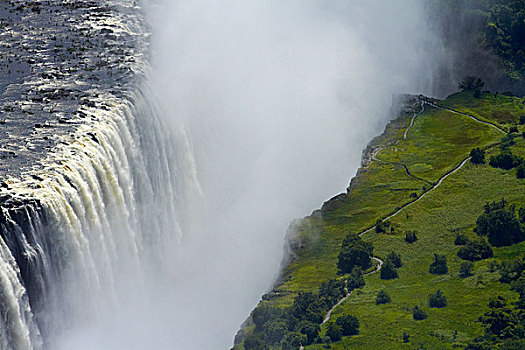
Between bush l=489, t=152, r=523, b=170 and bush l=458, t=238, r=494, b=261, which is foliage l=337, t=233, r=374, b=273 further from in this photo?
bush l=489, t=152, r=523, b=170

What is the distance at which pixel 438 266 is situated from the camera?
95000mm

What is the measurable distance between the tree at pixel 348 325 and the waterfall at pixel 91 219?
20042 mm

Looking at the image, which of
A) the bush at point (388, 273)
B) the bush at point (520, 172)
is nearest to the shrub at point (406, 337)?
the bush at point (388, 273)

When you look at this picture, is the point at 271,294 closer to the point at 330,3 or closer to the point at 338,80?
the point at 338,80

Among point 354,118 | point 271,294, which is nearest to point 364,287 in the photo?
point 271,294

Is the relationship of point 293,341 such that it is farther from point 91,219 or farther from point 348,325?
point 91,219

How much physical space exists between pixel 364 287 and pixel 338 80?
184 ft

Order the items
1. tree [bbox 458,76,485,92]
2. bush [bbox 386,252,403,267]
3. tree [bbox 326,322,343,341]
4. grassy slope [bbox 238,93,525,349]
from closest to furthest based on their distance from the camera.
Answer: tree [bbox 326,322,343,341] → grassy slope [bbox 238,93,525,349] → bush [bbox 386,252,403,267] → tree [bbox 458,76,485,92]

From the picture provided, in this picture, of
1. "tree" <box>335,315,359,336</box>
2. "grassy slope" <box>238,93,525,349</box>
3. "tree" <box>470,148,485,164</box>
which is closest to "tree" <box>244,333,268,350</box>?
"grassy slope" <box>238,93,525,349</box>

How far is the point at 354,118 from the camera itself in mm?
138625

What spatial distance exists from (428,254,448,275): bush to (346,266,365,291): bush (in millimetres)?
6942

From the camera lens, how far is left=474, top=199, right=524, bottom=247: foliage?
98.2 meters

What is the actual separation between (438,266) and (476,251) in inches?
186

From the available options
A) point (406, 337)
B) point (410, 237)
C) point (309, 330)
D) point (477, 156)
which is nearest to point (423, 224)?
point (410, 237)
